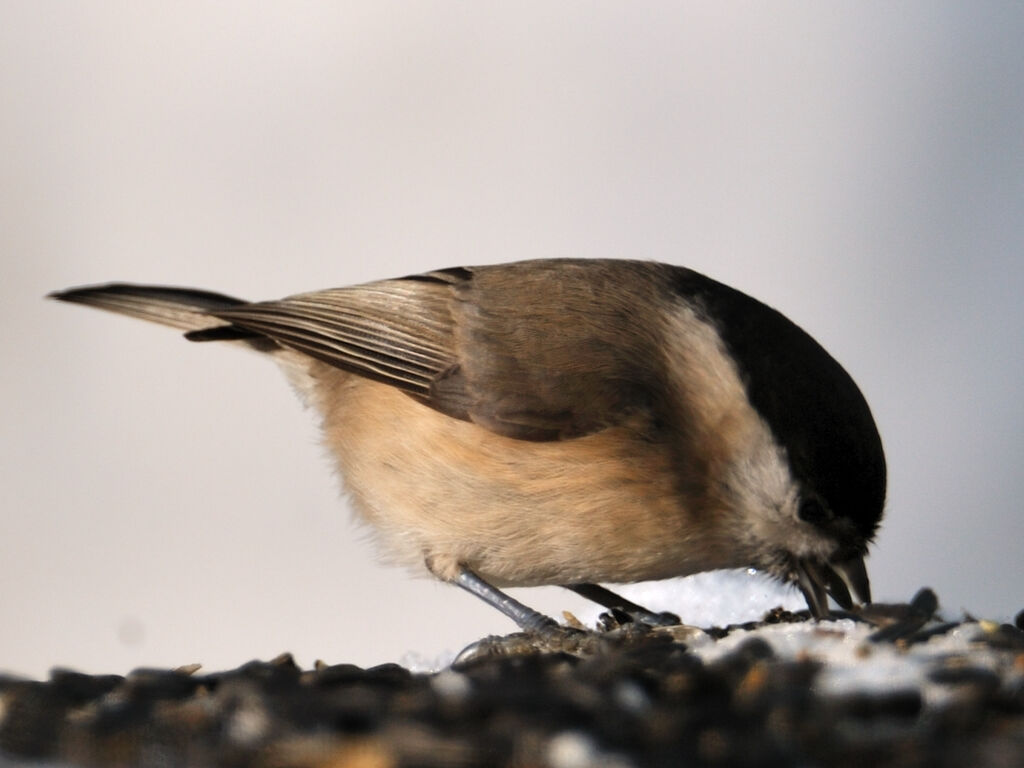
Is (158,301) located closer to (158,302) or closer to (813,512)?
(158,302)

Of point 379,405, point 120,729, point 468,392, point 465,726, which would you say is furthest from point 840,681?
point 379,405

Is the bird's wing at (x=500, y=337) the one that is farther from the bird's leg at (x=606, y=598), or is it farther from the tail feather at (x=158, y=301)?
the bird's leg at (x=606, y=598)

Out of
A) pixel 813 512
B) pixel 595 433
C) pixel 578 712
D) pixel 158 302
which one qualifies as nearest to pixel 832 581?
pixel 813 512

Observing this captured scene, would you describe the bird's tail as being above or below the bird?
above

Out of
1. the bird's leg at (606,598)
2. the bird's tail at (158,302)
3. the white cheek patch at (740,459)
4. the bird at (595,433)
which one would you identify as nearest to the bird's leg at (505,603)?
the bird at (595,433)

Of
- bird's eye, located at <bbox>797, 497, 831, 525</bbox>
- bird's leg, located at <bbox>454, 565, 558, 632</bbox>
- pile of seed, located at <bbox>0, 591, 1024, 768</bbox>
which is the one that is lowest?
pile of seed, located at <bbox>0, 591, 1024, 768</bbox>

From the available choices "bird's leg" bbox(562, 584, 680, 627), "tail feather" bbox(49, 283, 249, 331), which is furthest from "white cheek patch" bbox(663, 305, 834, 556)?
"tail feather" bbox(49, 283, 249, 331)

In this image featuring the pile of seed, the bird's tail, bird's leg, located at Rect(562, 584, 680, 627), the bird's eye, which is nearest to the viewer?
the pile of seed

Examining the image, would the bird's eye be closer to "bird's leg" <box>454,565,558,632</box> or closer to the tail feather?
"bird's leg" <box>454,565,558,632</box>

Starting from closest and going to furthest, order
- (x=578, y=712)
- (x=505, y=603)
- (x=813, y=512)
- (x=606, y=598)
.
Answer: (x=578, y=712) → (x=813, y=512) → (x=505, y=603) → (x=606, y=598)
